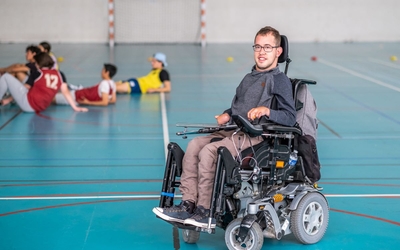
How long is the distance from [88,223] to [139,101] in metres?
6.09

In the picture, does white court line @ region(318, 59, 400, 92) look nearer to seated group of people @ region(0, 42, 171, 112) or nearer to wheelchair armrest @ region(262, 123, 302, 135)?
seated group of people @ region(0, 42, 171, 112)

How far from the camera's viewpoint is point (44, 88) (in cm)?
971

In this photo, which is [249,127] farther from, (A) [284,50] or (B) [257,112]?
(A) [284,50]

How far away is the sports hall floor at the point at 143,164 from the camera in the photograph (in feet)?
15.1

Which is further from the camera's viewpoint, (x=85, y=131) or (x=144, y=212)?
(x=85, y=131)

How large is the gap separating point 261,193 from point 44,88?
19.8 feet

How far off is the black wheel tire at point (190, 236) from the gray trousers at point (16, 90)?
18.8ft

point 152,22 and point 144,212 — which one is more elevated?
point 152,22

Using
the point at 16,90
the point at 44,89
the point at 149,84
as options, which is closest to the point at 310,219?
the point at 44,89

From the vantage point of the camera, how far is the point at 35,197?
5.51m

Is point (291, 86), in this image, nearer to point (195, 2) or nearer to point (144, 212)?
point (144, 212)

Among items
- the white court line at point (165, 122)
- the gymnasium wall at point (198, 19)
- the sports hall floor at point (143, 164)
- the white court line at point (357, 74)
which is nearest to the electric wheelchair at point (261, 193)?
the sports hall floor at point (143, 164)

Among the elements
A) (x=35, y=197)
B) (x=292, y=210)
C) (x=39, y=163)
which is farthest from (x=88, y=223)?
(x=39, y=163)

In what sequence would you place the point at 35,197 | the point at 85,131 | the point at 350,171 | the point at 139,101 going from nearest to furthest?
the point at 35,197 < the point at 350,171 < the point at 85,131 < the point at 139,101
